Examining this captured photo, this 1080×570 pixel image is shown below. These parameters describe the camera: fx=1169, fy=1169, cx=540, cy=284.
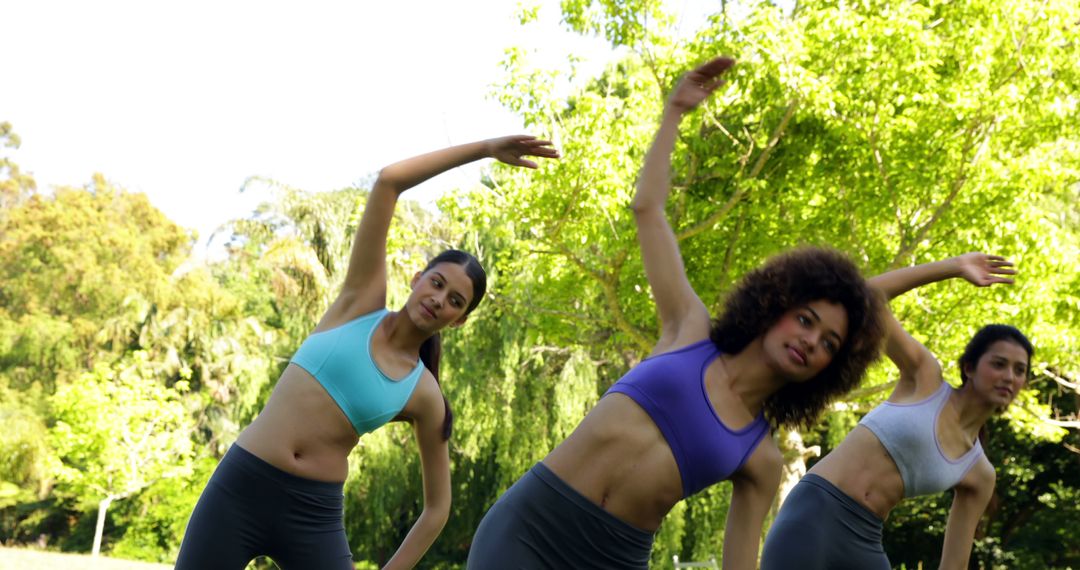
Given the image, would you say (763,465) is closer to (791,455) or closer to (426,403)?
(426,403)

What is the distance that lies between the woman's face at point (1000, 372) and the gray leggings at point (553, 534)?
2.26 meters

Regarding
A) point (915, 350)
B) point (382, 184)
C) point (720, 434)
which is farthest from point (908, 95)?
point (720, 434)

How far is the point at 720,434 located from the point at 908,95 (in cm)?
1182

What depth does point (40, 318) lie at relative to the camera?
113 ft

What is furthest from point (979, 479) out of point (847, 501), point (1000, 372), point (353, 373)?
point (353, 373)

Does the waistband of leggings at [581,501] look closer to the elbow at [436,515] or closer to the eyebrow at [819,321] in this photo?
the eyebrow at [819,321]

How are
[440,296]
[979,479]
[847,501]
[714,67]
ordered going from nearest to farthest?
[714,67], [440,296], [847,501], [979,479]

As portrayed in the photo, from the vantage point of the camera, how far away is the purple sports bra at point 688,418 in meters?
2.58

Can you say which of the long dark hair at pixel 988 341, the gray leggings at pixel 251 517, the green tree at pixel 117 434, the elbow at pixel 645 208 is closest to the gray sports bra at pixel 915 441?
the long dark hair at pixel 988 341

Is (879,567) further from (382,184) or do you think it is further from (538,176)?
(538,176)

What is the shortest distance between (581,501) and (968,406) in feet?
7.60

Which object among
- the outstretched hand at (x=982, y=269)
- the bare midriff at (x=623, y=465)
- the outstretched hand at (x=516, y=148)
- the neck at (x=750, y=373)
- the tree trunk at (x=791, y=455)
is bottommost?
the bare midriff at (x=623, y=465)

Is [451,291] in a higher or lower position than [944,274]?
lower

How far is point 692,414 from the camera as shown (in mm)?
2586
